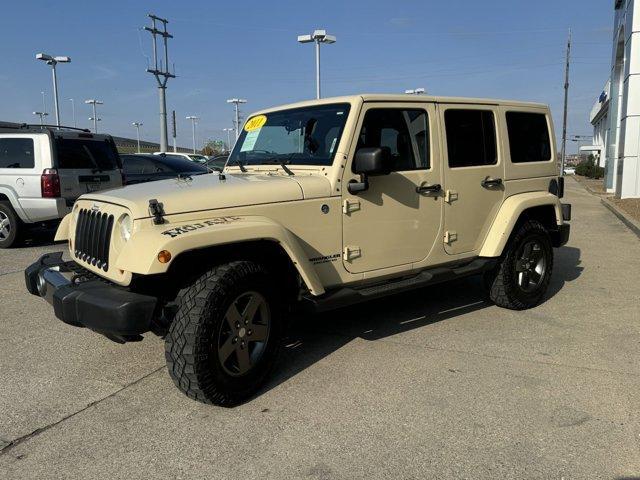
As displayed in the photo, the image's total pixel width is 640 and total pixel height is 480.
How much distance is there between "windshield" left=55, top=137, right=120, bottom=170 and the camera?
880 centimetres

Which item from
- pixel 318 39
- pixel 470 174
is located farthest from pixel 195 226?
pixel 318 39

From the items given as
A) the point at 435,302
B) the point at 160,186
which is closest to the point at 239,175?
the point at 160,186

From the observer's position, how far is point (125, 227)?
3.39 m

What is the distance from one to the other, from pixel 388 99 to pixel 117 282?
95.9 inches

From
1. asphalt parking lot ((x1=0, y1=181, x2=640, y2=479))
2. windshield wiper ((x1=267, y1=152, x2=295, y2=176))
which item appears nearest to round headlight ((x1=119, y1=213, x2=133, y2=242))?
asphalt parking lot ((x1=0, y1=181, x2=640, y2=479))

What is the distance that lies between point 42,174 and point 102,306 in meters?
6.49

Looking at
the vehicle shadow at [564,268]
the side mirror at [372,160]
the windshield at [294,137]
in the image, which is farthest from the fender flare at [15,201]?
the vehicle shadow at [564,268]

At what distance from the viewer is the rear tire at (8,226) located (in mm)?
8953

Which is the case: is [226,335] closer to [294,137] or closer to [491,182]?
[294,137]

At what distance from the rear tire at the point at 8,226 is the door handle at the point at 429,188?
7317 mm

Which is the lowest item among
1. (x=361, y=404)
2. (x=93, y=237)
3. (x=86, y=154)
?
(x=361, y=404)

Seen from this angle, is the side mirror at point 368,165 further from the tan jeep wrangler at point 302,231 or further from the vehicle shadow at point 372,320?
the vehicle shadow at point 372,320

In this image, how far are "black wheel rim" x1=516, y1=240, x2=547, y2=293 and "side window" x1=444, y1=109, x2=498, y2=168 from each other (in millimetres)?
976

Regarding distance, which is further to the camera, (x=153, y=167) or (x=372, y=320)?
(x=153, y=167)
